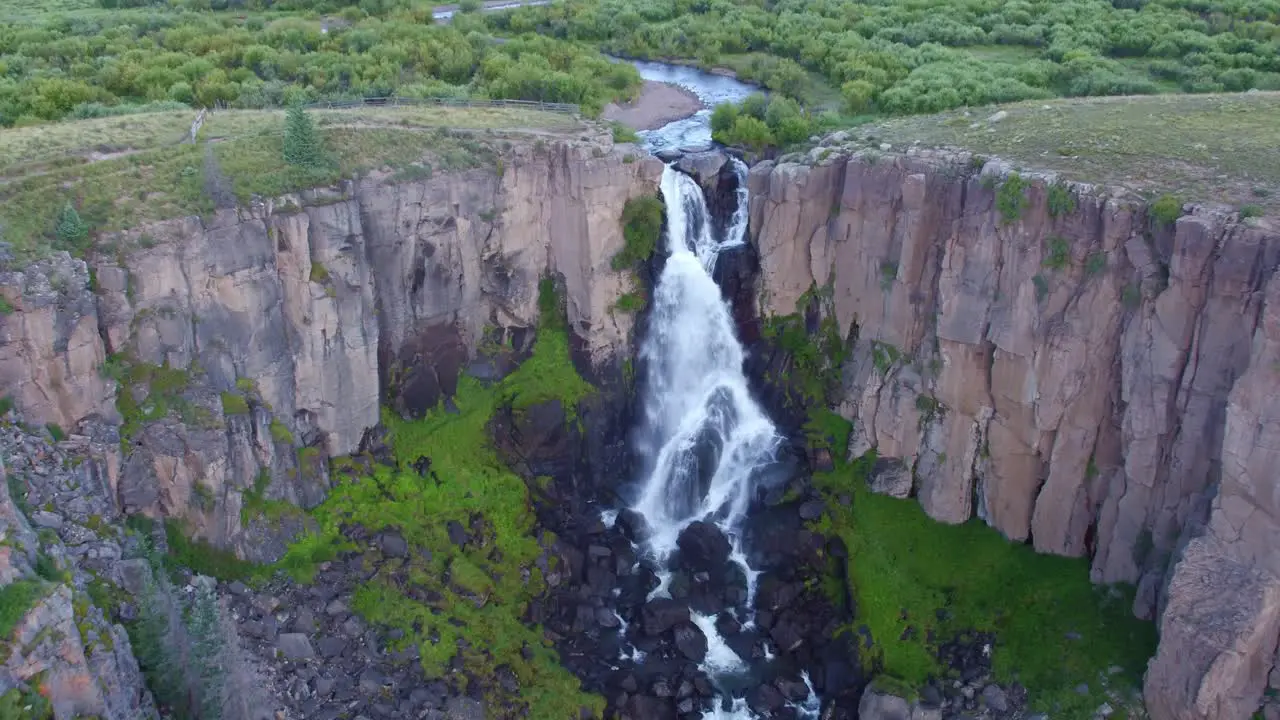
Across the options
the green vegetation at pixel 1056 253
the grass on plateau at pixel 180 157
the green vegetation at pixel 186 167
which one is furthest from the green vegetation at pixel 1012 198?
the green vegetation at pixel 186 167

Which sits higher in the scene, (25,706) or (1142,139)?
(1142,139)

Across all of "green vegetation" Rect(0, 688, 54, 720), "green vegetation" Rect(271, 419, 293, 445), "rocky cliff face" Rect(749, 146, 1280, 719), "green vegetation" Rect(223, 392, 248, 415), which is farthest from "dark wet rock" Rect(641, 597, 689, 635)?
"green vegetation" Rect(0, 688, 54, 720)

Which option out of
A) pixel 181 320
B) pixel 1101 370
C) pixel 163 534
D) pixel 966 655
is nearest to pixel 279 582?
pixel 163 534

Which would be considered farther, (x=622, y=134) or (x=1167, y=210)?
(x=622, y=134)

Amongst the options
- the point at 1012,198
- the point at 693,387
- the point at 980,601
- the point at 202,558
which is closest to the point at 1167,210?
the point at 1012,198

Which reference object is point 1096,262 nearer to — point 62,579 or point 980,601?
point 980,601

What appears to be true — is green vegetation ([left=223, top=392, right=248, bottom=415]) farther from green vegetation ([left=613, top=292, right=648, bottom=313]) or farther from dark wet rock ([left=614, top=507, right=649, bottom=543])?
green vegetation ([left=613, top=292, right=648, bottom=313])

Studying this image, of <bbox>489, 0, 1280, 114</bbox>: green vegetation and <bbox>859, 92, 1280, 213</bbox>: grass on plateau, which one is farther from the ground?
<bbox>489, 0, 1280, 114</bbox>: green vegetation
